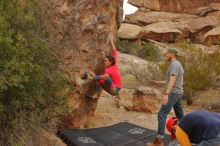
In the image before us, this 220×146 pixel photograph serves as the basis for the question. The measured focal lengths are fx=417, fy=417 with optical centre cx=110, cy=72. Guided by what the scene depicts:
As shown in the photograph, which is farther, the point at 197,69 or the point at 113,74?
the point at 197,69

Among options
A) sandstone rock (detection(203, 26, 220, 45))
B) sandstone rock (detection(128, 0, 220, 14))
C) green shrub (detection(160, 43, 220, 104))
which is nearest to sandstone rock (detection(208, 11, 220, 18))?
sandstone rock (detection(128, 0, 220, 14))

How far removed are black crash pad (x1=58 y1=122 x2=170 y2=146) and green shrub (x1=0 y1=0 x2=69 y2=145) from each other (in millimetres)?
830

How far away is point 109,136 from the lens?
7969mm

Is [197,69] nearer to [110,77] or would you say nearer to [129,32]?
[110,77]

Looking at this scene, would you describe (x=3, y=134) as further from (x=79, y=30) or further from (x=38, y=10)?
(x=79, y=30)

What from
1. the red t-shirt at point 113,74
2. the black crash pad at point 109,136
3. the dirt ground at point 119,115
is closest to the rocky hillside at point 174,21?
the dirt ground at point 119,115

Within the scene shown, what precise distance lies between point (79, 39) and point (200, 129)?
12.6ft

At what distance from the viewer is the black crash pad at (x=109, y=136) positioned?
7.48 meters

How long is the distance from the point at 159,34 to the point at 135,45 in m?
3.76

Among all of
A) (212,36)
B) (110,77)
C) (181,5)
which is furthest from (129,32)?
(110,77)

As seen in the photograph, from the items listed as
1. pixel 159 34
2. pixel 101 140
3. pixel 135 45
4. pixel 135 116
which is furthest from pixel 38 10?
pixel 159 34

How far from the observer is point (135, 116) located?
1041cm

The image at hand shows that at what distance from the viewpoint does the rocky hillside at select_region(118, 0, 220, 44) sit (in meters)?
29.8

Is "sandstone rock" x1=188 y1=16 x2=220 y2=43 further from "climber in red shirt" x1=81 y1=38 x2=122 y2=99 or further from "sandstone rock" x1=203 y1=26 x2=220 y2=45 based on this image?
"climber in red shirt" x1=81 y1=38 x2=122 y2=99
